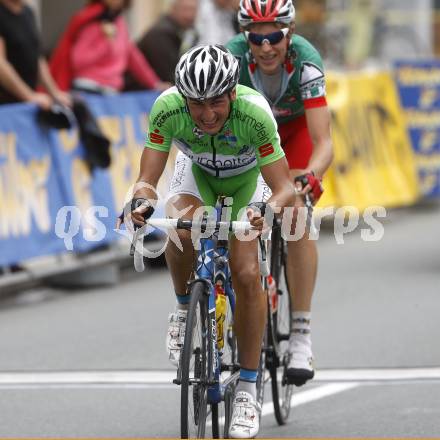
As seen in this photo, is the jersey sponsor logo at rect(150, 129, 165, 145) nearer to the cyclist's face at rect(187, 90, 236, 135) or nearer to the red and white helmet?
the cyclist's face at rect(187, 90, 236, 135)

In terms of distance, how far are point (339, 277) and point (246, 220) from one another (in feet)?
20.5

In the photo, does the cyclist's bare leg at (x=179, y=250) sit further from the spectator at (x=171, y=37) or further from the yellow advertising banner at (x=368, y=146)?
the yellow advertising banner at (x=368, y=146)

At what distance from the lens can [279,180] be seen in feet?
21.9

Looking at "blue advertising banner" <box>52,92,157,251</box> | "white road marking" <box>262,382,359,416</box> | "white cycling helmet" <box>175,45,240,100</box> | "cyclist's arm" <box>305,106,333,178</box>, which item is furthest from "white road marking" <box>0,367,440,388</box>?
"blue advertising banner" <box>52,92,157,251</box>

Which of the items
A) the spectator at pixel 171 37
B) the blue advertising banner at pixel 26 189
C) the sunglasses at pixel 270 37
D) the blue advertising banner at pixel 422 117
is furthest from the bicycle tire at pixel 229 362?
the blue advertising banner at pixel 422 117

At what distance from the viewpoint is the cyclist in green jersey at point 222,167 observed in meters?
6.44

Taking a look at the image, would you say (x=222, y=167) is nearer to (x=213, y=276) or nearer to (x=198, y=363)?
(x=213, y=276)

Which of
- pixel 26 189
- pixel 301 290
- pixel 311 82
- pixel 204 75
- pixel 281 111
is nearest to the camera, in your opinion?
pixel 204 75

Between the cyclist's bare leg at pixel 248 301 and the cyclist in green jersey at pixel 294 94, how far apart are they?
83cm

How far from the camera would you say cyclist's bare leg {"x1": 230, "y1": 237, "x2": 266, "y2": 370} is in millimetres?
6715

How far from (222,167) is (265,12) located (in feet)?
3.79

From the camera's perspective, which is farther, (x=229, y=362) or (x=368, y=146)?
(x=368, y=146)

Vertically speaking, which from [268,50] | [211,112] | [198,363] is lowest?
[198,363]

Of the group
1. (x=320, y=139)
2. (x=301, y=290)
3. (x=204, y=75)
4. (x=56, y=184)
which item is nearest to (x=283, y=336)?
(x=301, y=290)
